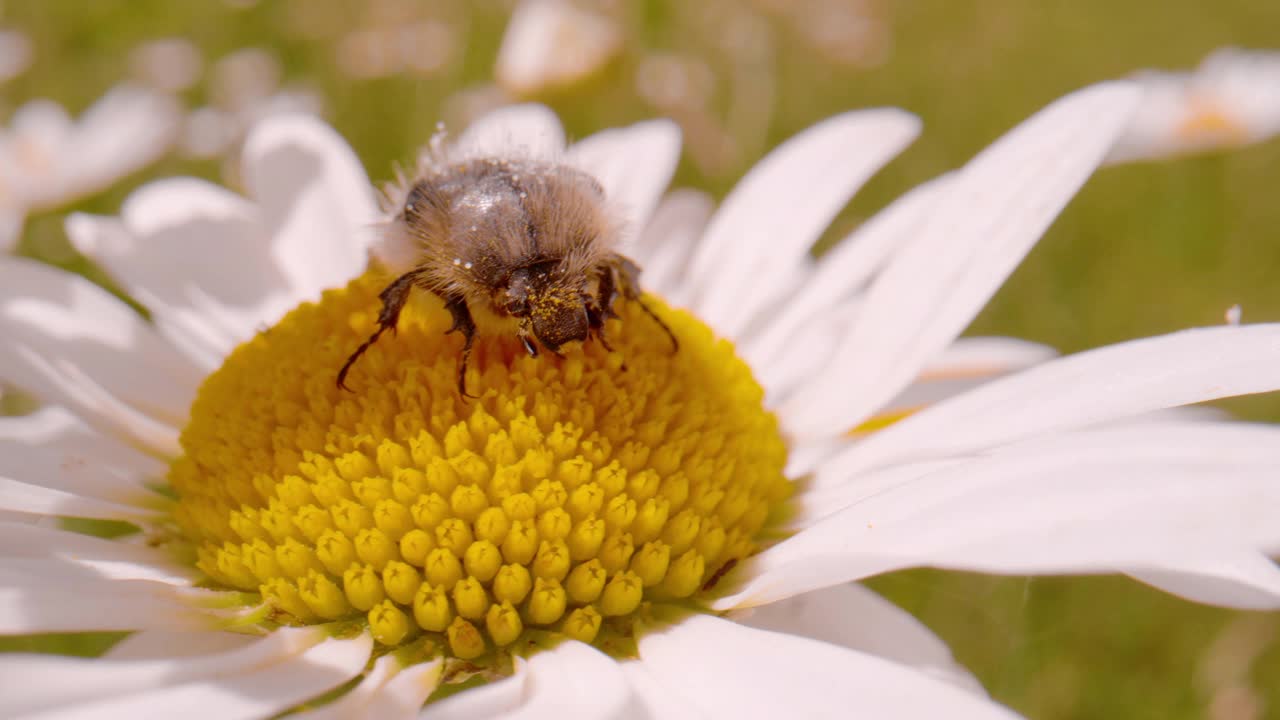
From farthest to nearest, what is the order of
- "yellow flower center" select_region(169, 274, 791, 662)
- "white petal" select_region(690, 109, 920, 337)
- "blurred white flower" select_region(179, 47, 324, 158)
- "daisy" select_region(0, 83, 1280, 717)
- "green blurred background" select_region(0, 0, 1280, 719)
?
1. "blurred white flower" select_region(179, 47, 324, 158)
2. "green blurred background" select_region(0, 0, 1280, 719)
3. "white petal" select_region(690, 109, 920, 337)
4. "yellow flower center" select_region(169, 274, 791, 662)
5. "daisy" select_region(0, 83, 1280, 717)

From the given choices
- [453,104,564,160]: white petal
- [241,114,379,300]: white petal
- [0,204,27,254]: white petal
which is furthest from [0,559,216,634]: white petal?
[0,204,27,254]: white petal

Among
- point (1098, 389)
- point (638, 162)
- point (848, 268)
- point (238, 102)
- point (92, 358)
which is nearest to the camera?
point (1098, 389)

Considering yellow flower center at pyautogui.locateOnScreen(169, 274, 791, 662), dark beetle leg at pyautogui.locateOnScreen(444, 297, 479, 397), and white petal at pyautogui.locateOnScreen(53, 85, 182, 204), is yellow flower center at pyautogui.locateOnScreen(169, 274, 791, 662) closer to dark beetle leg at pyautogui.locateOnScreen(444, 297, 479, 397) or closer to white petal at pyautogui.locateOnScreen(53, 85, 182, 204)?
dark beetle leg at pyautogui.locateOnScreen(444, 297, 479, 397)

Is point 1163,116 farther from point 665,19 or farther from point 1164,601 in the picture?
point 1164,601

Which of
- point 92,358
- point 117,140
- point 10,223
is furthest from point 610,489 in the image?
point 117,140

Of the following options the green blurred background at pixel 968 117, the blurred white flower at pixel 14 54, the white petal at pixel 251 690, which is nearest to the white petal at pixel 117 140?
the green blurred background at pixel 968 117

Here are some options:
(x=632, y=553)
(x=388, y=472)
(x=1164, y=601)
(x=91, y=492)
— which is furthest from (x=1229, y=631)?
(x=91, y=492)

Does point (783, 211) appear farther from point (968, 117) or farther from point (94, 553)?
point (968, 117)
